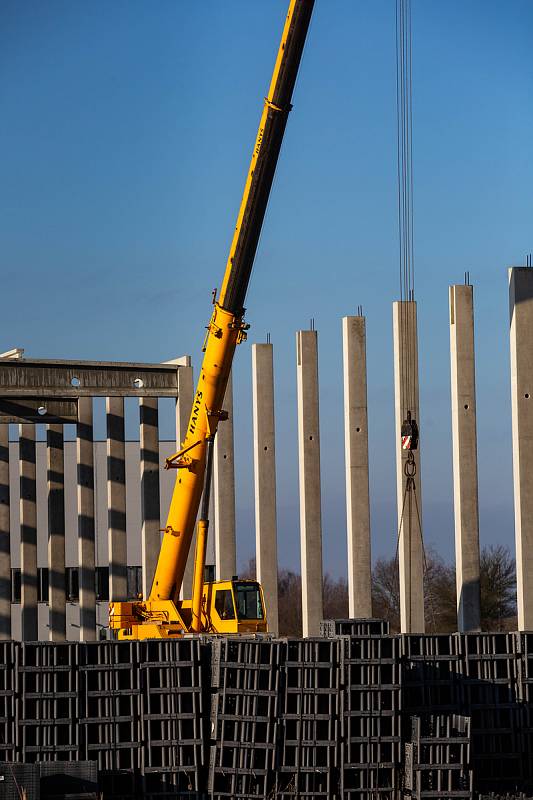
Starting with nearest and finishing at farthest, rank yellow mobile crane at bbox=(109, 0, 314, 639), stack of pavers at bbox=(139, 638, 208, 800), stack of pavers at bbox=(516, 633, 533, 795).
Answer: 1. stack of pavers at bbox=(139, 638, 208, 800)
2. stack of pavers at bbox=(516, 633, 533, 795)
3. yellow mobile crane at bbox=(109, 0, 314, 639)

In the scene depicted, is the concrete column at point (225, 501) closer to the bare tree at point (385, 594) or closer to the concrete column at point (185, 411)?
the concrete column at point (185, 411)

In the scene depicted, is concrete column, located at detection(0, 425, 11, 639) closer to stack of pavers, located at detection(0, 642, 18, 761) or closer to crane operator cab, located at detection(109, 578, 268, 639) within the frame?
crane operator cab, located at detection(109, 578, 268, 639)

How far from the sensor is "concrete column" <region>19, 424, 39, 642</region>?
2867 cm

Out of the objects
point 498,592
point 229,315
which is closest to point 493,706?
point 229,315

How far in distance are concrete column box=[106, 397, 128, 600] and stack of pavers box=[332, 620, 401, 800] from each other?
43.4 ft

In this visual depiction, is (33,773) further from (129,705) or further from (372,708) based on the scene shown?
(372,708)

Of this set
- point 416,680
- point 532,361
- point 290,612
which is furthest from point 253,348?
point 290,612

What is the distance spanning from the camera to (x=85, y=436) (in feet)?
93.4

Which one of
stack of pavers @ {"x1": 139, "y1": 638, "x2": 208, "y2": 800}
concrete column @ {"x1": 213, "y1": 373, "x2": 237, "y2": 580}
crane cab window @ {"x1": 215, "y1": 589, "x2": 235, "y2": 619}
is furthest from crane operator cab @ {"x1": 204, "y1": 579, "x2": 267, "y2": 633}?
concrete column @ {"x1": 213, "y1": 373, "x2": 237, "y2": 580}

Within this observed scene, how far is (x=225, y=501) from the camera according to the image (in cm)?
2581

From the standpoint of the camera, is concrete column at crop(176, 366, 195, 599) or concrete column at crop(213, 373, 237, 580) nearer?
concrete column at crop(213, 373, 237, 580)

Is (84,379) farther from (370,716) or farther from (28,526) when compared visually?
(370,716)

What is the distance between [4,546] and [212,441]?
10369mm

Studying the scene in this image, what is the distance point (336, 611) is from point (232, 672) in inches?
2265
